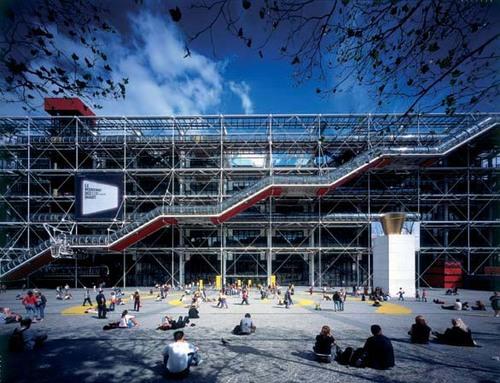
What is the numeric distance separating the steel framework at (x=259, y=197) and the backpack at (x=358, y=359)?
1818 cm

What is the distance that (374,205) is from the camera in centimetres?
2919

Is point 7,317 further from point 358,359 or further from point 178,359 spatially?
point 358,359

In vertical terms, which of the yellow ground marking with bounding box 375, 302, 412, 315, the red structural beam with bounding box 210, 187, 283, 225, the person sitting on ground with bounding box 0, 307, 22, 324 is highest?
the red structural beam with bounding box 210, 187, 283, 225

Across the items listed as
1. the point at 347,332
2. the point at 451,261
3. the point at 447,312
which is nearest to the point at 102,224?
the point at 347,332

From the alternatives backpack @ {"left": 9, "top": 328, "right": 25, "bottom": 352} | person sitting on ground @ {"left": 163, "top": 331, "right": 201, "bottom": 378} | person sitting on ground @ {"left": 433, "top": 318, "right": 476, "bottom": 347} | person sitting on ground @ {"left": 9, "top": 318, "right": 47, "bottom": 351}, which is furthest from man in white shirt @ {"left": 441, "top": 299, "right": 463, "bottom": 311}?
backpack @ {"left": 9, "top": 328, "right": 25, "bottom": 352}

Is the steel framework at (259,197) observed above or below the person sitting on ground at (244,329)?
above

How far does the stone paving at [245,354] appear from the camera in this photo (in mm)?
6078

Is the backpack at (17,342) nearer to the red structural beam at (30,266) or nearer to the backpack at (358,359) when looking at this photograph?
the backpack at (358,359)

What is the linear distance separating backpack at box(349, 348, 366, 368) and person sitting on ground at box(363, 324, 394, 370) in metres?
0.07

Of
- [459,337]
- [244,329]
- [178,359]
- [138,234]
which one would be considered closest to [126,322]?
[244,329]

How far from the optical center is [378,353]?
A: 641 cm

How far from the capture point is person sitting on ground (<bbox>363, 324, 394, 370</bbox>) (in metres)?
6.38

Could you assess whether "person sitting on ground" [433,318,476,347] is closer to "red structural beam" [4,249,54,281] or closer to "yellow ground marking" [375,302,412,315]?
"yellow ground marking" [375,302,412,315]

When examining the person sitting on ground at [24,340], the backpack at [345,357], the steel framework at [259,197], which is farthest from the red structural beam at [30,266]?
the backpack at [345,357]
